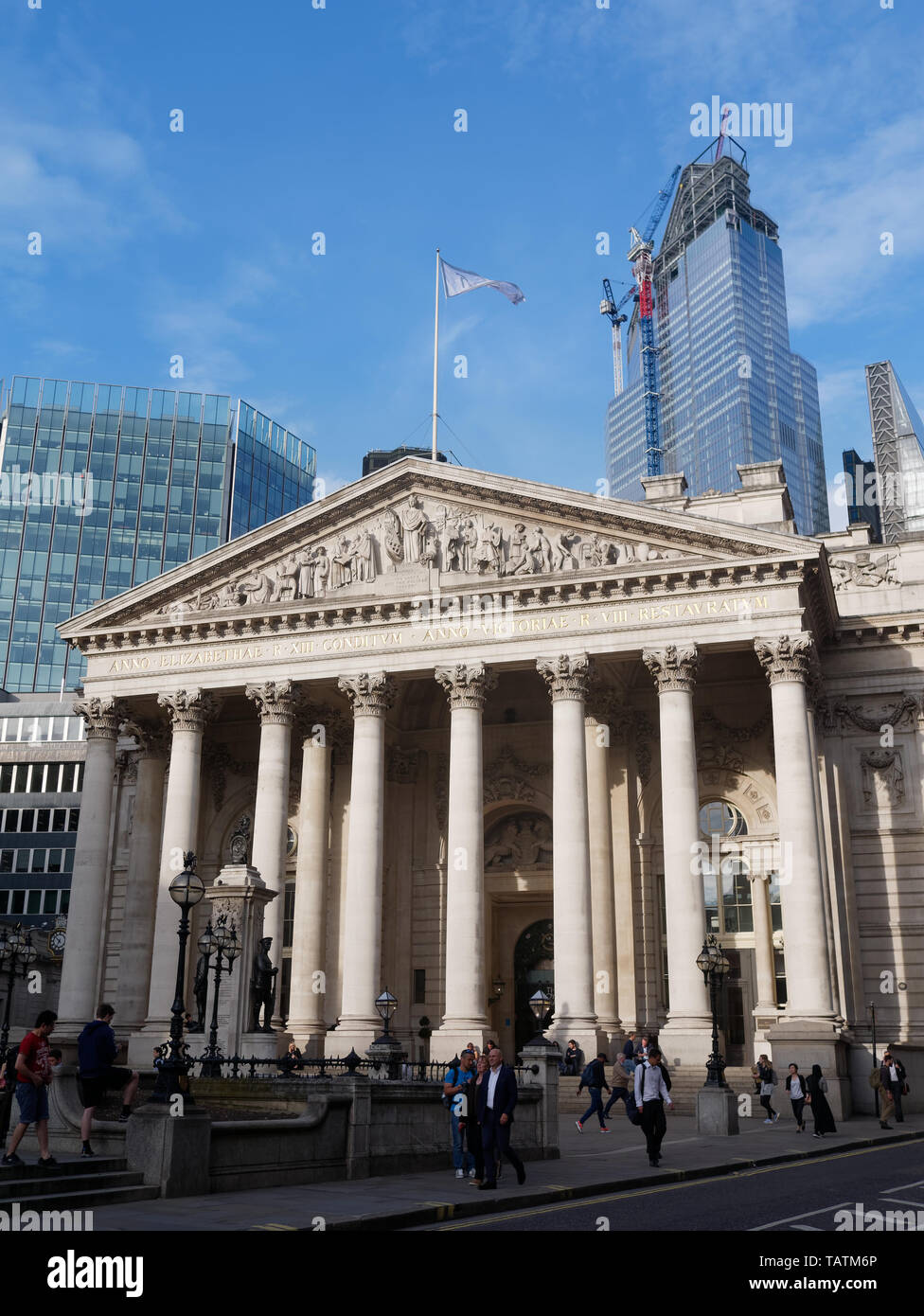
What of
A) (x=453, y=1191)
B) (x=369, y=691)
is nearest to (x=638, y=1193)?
(x=453, y=1191)

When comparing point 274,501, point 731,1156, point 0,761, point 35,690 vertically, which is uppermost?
point 274,501

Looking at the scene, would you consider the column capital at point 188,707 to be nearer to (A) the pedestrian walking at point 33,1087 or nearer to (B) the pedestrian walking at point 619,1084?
(B) the pedestrian walking at point 619,1084

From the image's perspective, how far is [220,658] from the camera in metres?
45.8

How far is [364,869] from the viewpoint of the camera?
1639 inches

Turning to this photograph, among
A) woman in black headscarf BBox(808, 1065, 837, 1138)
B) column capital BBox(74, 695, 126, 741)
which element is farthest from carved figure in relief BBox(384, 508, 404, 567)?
woman in black headscarf BBox(808, 1065, 837, 1138)

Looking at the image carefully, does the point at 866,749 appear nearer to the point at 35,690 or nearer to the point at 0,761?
the point at 0,761

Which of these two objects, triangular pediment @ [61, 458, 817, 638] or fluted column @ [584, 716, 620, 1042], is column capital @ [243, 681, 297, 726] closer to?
triangular pediment @ [61, 458, 817, 638]

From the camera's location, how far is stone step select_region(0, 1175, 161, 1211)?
46.4ft

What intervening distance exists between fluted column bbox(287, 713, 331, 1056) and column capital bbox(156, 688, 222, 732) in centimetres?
439

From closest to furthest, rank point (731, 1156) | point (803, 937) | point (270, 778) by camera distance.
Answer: point (731, 1156) → point (803, 937) → point (270, 778)

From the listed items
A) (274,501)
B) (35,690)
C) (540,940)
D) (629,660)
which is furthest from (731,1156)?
(274,501)

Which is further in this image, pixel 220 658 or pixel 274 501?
pixel 274 501
